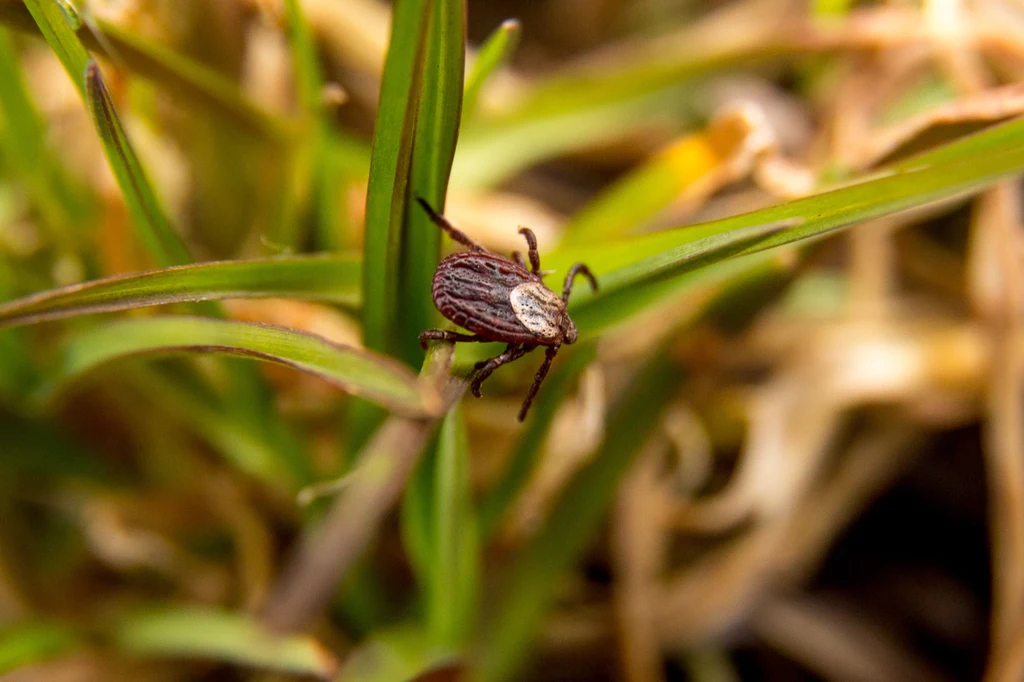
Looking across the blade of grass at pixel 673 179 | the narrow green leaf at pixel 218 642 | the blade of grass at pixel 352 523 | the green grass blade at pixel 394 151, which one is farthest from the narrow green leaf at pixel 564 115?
the blade of grass at pixel 352 523

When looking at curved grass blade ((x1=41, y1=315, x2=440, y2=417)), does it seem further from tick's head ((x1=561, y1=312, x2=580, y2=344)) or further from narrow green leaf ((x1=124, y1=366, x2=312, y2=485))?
tick's head ((x1=561, y1=312, x2=580, y2=344))

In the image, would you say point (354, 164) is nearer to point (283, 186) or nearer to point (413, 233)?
point (283, 186)

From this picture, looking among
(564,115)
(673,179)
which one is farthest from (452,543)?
(564,115)

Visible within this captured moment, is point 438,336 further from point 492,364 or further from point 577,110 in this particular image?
point 577,110

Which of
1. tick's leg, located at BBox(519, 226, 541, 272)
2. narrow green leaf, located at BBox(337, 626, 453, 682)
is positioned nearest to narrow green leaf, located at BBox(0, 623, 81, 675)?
narrow green leaf, located at BBox(337, 626, 453, 682)

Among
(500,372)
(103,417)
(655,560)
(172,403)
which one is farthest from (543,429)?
(103,417)

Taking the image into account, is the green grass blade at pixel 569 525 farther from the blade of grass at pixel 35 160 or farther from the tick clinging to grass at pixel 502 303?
the blade of grass at pixel 35 160

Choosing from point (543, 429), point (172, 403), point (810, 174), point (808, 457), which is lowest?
point (808, 457)
